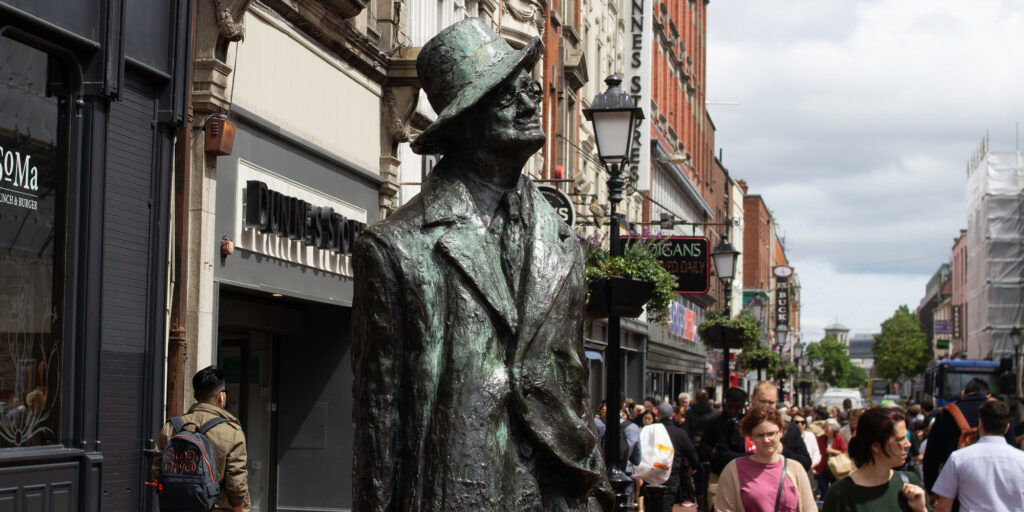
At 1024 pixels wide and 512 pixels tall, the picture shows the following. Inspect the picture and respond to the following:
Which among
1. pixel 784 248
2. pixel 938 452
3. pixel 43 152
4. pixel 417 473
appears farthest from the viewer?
pixel 784 248

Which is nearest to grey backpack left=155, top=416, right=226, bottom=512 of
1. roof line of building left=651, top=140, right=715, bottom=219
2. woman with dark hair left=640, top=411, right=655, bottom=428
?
woman with dark hair left=640, top=411, right=655, bottom=428

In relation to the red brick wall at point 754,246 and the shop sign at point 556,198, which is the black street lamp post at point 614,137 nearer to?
the shop sign at point 556,198

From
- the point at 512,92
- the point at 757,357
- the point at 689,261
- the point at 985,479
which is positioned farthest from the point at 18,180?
the point at 757,357

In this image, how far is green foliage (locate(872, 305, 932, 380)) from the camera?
151750mm

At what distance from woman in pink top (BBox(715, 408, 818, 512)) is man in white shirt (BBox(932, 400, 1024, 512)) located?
3.77ft

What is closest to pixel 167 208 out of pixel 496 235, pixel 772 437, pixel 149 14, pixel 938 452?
pixel 149 14

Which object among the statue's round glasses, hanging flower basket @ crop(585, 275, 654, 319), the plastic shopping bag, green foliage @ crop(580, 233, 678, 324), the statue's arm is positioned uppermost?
green foliage @ crop(580, 233, 678, 324)

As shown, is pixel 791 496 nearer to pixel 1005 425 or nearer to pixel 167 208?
pixel 1005 425

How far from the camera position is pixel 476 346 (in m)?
3.54

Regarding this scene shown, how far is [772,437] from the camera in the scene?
725 centimetres

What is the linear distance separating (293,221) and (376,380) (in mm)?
11044

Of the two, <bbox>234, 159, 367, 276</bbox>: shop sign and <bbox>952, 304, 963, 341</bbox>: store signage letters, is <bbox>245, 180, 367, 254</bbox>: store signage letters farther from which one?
<bbox>952, 304, 963, 341</bbox>: store signage letters

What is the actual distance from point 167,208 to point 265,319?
163 inches

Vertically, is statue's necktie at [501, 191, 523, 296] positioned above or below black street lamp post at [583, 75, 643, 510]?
below
